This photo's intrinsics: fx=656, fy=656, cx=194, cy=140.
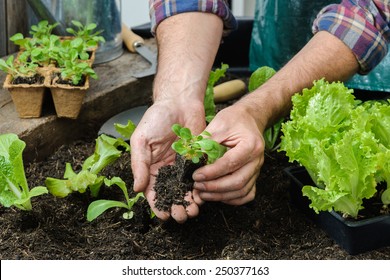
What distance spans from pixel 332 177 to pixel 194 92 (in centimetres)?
48

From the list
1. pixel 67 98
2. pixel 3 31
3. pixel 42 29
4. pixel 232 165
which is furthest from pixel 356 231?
pixel 3 31

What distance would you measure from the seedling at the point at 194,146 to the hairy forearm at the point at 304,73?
0.26 meters

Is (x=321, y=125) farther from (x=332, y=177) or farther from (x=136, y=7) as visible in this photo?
(x=136, y=7)

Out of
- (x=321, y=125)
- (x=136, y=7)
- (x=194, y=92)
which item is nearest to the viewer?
(x=321, y=125)

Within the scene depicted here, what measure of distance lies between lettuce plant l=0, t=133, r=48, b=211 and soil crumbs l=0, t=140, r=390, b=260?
0.06 m

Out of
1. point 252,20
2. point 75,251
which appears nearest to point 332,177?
point 75,251

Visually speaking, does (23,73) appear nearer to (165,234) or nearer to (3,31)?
(3,31)

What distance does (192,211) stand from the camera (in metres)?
1.48

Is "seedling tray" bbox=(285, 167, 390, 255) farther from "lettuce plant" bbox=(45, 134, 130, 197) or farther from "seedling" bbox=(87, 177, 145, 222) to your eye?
"lettuce plant" bbox=(45, 134, 130, 197)

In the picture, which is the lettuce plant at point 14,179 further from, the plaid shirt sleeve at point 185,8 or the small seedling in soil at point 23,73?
the plaid shirt sleeve at point 185,8

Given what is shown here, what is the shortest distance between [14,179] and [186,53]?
59cm

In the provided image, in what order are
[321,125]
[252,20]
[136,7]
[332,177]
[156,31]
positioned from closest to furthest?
[332,177] → [321,125] → [156,31] → [252,20] → [136,7]

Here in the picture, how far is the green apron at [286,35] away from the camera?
2.29 m

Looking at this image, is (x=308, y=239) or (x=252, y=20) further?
(x=252, y=20)
